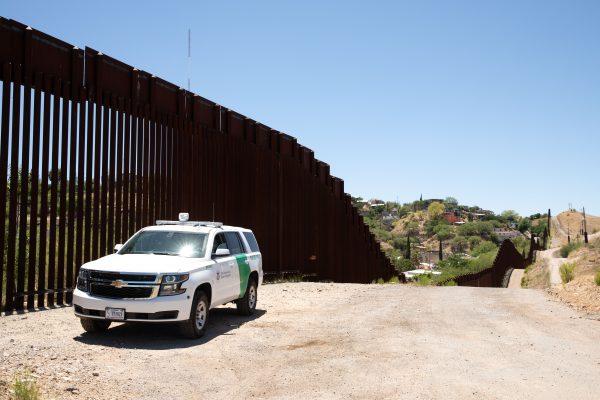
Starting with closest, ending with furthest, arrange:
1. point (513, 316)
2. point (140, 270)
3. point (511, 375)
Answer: point (511, 375) → point (140, 270) → point (513, 316)

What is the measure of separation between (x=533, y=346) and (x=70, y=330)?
26.0 feet

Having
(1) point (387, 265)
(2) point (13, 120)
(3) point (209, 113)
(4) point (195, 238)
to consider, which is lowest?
(1) point (387, 265)

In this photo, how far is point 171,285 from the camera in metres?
9.16

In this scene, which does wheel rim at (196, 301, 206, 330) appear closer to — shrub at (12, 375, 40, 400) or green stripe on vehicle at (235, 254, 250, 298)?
green stripe on vehicle at (235, 254, 250, 298)

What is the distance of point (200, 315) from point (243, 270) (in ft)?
7.10

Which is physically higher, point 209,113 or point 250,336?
point 209,113

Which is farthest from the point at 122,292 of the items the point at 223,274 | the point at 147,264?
the point at 223,274

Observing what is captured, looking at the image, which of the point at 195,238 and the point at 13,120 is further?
the point at 13,120

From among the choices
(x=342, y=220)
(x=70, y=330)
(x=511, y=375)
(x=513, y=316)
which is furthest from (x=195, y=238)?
(x=342, y=220)

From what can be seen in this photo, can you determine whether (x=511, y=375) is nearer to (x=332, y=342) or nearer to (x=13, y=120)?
(x=332, y=342)

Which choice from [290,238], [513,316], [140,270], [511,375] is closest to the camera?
[511,375]

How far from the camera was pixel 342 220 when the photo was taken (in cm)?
3075

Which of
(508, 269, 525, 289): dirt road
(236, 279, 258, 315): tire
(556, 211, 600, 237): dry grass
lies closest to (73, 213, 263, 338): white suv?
(236, 279, 258, 315): tire

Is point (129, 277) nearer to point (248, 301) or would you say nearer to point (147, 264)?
point (147, 264)
